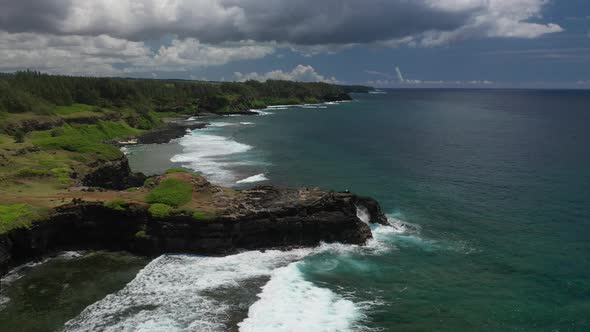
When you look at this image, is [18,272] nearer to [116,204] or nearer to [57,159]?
[116,204]

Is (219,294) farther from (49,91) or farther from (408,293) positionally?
(49,91)

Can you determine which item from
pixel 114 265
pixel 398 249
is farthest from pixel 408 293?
pixel 114 265

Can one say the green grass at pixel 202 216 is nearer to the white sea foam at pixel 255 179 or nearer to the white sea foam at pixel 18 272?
the white sea foam at pixel 18 272

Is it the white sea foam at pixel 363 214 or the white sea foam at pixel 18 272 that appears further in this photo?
the white sea foam at pixel 363 214

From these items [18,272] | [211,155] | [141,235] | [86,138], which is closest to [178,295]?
[141,235]

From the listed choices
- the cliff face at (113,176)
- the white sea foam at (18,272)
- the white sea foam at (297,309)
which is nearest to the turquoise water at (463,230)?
the white sea foam at (297,309)
